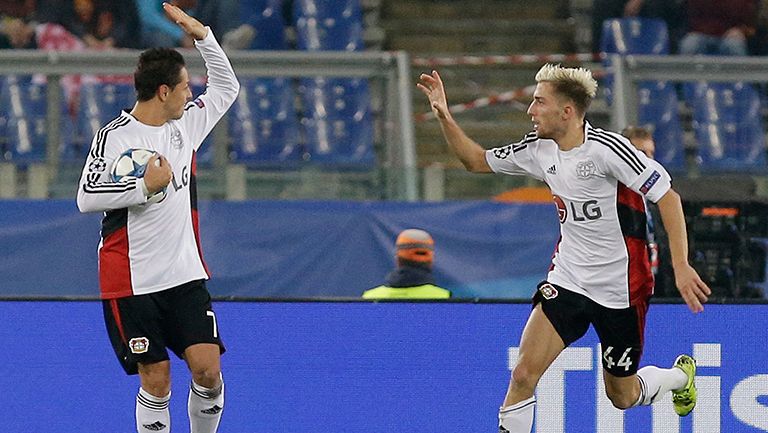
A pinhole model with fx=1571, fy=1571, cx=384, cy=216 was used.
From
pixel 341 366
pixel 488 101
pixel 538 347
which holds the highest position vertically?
pixel 488 101

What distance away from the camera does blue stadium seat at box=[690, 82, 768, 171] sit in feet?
42.1

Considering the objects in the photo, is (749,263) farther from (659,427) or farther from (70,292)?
(70,292)

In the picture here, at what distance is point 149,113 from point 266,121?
18.2 feet

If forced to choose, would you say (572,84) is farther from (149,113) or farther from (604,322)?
(149,113)

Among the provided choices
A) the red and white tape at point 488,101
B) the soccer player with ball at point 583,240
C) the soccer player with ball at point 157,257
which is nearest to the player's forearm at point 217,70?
the soccer player with ball at point 157,257

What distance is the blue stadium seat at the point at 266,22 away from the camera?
48.5 ft

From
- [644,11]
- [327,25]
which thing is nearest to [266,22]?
[327,25]

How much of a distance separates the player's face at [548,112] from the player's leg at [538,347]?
28.6 inches

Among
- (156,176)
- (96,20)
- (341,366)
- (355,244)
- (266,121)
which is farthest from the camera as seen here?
(96,20)

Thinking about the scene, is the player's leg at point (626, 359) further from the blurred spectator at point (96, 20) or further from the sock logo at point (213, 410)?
the blurred spectator at point (96, 20)

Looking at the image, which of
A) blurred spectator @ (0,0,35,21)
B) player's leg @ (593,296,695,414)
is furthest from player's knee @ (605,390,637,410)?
blurred spectator @ (0,0,35,21)

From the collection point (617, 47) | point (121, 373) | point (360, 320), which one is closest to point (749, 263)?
point (360, 320)

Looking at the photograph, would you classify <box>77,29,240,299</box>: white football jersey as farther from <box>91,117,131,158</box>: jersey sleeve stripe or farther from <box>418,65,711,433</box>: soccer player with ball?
<box>418,65,711,433</box>: soccer player with ball

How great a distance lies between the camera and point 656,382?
24.5 ft
